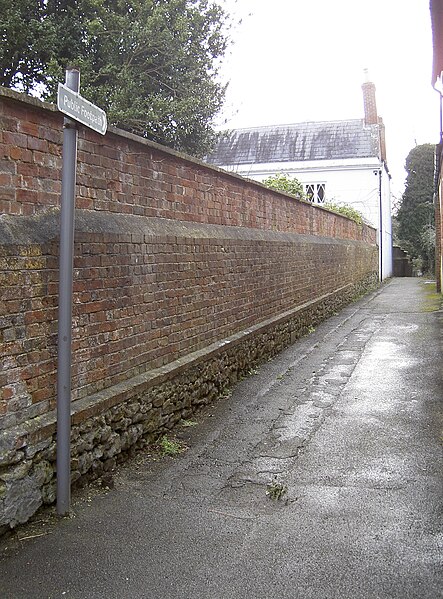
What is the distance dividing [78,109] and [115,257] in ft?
4.51

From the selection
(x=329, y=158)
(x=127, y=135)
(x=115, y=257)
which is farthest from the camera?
(x=329, y=158)

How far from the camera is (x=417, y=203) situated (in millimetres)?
40906

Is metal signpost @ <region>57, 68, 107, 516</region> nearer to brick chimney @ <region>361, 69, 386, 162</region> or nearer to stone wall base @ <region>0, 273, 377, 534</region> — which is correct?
stone wall base @ <region>0, 273, 377, 534</region>

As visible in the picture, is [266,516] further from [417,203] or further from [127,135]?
[417,203]

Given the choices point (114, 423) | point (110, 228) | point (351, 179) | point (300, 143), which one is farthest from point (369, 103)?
point (114, 423)

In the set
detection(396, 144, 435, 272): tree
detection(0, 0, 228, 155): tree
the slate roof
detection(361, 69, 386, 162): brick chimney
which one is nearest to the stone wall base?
detection(0, 0, 228, 155): tree

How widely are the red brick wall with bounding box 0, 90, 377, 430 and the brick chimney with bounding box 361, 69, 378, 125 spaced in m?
24.9

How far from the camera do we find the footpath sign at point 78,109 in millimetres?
3562

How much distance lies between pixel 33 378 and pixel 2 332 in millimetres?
432

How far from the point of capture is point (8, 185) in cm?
367

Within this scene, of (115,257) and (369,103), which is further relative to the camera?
(369,103)

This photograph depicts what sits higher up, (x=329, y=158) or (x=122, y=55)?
(x=329, y=158)

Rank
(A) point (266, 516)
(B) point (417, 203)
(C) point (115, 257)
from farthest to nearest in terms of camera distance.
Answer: (B) point (417, 203) < (C) point (115, 257) < (A) point (266, 516)

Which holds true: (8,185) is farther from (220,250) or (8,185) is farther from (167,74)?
(167,74)
